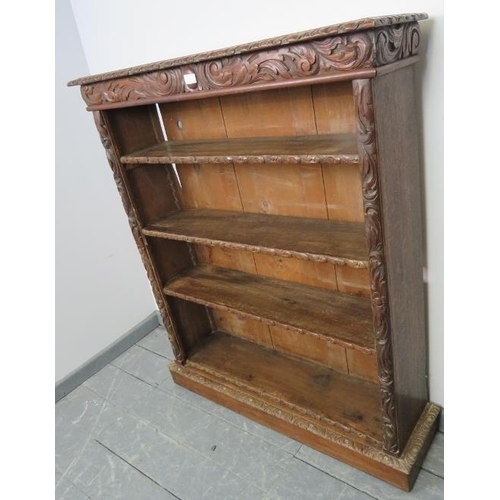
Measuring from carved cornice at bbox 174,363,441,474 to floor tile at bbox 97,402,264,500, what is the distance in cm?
27

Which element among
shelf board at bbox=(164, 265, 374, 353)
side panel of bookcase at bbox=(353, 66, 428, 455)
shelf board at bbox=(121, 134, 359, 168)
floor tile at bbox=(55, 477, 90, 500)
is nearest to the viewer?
side panel of bookcase at bbox=(353, 66, 428, 455)

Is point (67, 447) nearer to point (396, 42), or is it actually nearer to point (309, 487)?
point (309, 487)

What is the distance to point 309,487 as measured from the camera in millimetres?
1502

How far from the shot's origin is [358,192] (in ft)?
4.48

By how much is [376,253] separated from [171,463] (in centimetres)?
123

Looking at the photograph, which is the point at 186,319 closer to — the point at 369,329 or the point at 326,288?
the point at 326,288

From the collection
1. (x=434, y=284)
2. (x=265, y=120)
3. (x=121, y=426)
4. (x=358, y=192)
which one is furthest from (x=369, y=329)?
(x=121, y=426)

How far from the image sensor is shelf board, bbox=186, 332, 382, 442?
5.16 ft

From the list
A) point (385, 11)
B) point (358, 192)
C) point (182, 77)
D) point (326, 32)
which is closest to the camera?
point (326, 32)

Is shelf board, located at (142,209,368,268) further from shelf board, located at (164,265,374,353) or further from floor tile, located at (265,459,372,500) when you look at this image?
floor tile, located at (265,459,372,500)

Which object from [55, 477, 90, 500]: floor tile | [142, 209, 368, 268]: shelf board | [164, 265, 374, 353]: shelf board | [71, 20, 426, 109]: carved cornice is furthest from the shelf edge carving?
[55, 477, 90, 500]: floor tile

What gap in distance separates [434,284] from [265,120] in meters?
0.81

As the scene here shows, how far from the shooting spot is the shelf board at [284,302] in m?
1.41

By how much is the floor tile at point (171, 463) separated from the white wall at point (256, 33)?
0.85 meters
